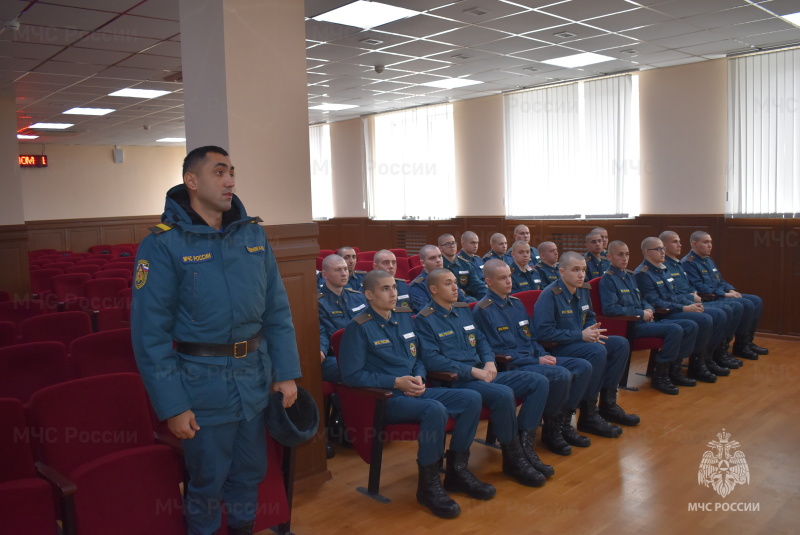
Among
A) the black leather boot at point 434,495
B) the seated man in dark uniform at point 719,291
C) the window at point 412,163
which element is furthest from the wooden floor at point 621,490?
the window at point 412,163

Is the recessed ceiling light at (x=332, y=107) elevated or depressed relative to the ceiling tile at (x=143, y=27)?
elevated

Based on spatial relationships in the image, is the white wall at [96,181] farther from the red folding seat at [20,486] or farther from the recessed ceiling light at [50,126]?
the red folding seat at [20,486]

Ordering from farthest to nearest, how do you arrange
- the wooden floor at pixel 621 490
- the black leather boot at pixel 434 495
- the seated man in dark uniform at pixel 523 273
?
the seated man in dark uniform at pixel 523 273 < the black leather boot at pixel 434 495 < the wooden floor at pixel 621 490

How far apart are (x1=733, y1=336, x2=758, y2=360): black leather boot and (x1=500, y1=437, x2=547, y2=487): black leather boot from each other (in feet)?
12.8

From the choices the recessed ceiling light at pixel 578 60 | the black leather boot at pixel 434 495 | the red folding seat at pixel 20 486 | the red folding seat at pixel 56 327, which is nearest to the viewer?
the red folding seat at pixel 20 486

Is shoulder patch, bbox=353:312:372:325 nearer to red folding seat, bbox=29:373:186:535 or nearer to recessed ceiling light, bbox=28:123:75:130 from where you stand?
red folding seat, bbox=29:373:186:535

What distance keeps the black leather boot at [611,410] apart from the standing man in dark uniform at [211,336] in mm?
2903

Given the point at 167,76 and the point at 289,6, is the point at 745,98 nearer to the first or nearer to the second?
the point at 289,6

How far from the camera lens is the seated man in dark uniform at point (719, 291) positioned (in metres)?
6.50

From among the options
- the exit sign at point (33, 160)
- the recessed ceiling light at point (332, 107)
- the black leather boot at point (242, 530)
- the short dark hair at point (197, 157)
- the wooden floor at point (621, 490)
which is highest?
the recessed ceiling light at point (332, 107)

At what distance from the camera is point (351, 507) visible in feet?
11.4

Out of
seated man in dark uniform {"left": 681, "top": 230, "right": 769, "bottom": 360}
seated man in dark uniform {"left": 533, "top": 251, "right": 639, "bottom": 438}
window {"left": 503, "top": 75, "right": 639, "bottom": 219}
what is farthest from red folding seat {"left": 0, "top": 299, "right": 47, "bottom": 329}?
window {"left": 503, "top": 75, "right": 639, "bottom": 219}

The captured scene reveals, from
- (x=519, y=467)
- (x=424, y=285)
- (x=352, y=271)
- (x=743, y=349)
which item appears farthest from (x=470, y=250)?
(x=519, y=467)

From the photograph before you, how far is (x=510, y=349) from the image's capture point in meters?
4.24
